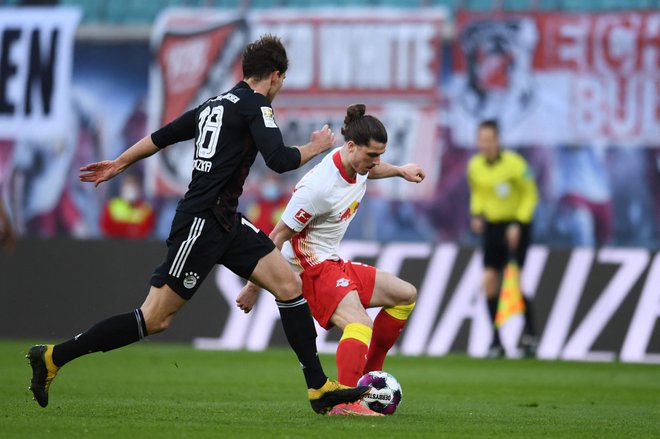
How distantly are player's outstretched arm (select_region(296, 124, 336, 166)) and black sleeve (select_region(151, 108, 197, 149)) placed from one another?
0.80 metres

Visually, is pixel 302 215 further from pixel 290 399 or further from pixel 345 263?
pixel 290 399

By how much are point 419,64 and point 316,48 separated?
1.65 metres

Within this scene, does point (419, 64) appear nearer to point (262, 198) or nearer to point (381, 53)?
point (381, 53)

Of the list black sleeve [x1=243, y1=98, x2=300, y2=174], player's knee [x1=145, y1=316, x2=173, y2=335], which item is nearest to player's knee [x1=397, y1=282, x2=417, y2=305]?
black sleeve [x1=243, y1=98, x2=300, y2=174]

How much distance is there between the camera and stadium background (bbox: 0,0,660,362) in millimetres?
20109

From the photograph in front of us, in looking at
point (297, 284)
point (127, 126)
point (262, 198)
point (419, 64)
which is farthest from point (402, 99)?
point (297, 284)

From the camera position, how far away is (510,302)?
14.9 m

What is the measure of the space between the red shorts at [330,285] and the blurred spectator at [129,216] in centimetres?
1202

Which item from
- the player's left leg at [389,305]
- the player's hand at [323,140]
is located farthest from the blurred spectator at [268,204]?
the player's hand at [323,140]

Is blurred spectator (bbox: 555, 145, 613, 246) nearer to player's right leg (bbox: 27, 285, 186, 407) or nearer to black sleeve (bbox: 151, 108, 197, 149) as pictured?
black sleeve (bbox: 151, 108, 197, 149)

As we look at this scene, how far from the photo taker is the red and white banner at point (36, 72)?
73.6ft

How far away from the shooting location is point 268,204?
63.2 feet

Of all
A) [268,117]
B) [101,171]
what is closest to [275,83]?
[268,117]

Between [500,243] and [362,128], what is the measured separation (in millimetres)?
6906
